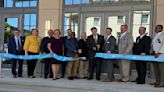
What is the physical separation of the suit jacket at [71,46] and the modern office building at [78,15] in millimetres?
3782

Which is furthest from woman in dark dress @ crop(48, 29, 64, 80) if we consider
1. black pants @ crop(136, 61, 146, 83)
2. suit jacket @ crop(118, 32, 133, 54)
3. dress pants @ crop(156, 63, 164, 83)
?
dress pants @ crop(156, 63, 164, 83)

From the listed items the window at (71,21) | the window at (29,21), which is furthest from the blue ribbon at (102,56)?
the window at (29,21)

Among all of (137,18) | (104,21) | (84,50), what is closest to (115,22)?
(104,21)

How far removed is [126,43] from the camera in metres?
14.0

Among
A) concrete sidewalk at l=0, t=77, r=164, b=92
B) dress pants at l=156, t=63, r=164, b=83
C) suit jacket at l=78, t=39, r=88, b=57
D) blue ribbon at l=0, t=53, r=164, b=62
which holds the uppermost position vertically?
suit jacket at l=78, t=39, r=88, b=57

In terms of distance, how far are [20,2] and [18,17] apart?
0.71 meters

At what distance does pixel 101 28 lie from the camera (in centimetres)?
1850

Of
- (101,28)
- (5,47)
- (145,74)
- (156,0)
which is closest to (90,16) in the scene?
(101,28)

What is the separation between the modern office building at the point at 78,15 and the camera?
17750mm

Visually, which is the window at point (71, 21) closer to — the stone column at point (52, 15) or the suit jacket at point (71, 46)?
the stone column at point (52, 15)

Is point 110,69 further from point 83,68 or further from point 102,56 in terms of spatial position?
point 83,68

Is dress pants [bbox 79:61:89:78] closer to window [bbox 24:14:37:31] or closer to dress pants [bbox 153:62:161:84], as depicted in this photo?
dress pants [bbox 153:62:161:84]

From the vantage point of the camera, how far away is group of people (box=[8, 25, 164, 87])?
545 inches

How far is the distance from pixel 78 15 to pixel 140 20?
2.81 metres
